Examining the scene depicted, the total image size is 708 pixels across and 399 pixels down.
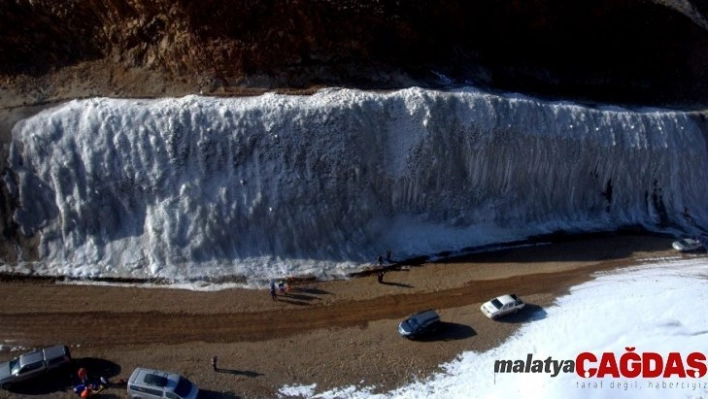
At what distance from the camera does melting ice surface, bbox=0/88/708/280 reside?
978 inches

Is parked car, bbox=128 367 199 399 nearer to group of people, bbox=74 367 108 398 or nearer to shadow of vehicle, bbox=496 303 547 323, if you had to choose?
group of people, bbox=74 367 108 398

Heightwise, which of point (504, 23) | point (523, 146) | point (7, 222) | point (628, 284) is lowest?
point (628, 284)

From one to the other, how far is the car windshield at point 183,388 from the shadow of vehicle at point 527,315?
40.1 ft

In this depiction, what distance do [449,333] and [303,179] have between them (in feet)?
31.1

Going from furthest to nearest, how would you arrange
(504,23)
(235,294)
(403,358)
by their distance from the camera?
1. (504,23)
2. (235,294)
3. (403,358)

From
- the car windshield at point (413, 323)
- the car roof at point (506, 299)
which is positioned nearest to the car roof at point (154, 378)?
the car windshield at point (413, 323)

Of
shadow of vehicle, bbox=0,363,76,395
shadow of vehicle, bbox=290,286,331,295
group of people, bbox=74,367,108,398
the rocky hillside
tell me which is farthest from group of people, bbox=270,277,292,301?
the rocky hillside

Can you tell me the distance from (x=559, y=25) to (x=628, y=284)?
50.3 feet

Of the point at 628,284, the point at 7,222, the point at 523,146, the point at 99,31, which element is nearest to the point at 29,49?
the point at 99,31

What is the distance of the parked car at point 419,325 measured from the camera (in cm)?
2212

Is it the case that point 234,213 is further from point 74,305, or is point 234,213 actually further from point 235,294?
point 74,305

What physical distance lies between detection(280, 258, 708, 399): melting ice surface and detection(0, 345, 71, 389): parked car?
25.1ft

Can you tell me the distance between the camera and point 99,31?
2788cm

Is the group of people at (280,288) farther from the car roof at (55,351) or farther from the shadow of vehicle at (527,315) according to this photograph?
the shadow of vehicle at (527,315)
